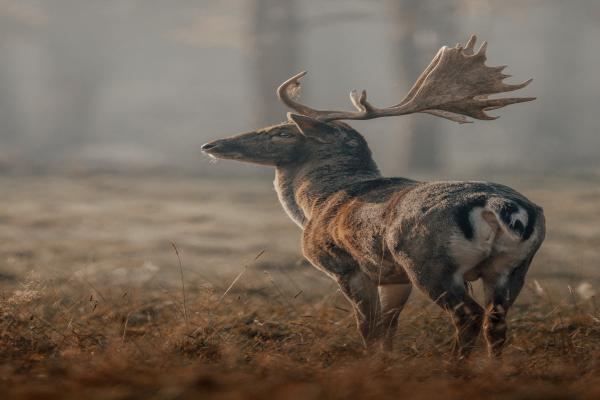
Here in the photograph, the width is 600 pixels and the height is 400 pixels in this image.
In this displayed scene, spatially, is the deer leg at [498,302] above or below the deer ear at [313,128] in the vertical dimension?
below

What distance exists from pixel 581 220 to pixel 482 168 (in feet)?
25.0

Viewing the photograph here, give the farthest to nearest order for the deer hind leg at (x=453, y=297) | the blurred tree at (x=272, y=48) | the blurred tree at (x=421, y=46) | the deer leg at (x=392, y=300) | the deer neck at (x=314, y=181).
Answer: the blurred tree at (x=272, y=48) → the blurred tree at (x=421, y=46) → the deer neck at (x=314, y=181) → the deer leg at (x=392, y=300) → the deer hind leg at (x=453, y=297)

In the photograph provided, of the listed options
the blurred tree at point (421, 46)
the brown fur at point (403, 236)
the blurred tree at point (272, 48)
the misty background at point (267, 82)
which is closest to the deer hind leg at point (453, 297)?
the brown fur at point (403, 236)

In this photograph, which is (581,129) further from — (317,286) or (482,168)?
(317,286)

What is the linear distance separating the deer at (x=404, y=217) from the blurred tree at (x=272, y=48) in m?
14.0

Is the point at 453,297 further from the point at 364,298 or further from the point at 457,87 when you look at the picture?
the point at 457,87

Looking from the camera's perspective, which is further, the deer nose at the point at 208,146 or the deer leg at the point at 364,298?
the deer nose at the point at 208,146

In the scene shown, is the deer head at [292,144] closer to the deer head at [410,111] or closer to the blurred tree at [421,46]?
the deer head at [410,111]

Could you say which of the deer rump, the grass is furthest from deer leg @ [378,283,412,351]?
the deer rump

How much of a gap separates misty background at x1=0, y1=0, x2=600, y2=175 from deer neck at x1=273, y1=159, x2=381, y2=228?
42.7 ft

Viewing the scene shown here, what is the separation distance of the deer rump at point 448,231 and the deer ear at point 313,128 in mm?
1085

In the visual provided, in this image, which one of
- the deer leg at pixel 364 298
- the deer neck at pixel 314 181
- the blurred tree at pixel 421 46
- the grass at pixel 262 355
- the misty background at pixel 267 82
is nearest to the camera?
the grass at pixel 262 355

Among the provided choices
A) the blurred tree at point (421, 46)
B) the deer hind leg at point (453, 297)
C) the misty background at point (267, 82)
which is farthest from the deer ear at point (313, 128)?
the blurred tree at point (421, 46)

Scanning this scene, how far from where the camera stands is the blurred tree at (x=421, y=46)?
18.6 m
